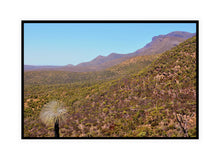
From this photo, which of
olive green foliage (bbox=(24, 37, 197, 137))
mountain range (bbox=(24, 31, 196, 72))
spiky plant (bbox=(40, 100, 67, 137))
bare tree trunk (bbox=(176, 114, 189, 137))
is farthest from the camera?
mountain range (bbox=(24, 31, 196, 72))

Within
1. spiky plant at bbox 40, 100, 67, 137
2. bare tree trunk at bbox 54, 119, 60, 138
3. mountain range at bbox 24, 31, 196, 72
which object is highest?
mountain range at bbox 24, 31, 196, 72

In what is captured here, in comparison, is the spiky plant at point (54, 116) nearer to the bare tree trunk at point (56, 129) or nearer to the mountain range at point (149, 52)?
the bare tree trunk at point (56, 129)

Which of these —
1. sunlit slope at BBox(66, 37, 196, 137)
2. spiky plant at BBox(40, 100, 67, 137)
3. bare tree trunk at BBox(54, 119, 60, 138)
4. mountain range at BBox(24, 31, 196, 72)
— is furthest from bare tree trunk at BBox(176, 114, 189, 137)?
mountain range at BBox(24, 31, 196, 72)

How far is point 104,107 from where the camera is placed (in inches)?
388

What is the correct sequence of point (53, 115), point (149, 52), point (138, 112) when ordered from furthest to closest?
point (149, 52) → point (138, 112) → point (53, 115)

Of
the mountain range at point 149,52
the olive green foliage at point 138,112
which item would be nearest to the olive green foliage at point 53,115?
the olive green foliage at point 138,112

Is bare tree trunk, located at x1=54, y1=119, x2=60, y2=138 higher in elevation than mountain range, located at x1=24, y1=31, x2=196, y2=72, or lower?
lower

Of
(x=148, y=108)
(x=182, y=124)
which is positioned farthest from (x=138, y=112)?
(x=182, y=124)

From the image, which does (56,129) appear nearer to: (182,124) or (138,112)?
(138,112)

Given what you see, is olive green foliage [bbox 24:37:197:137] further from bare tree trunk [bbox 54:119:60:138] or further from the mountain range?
the mountain range
